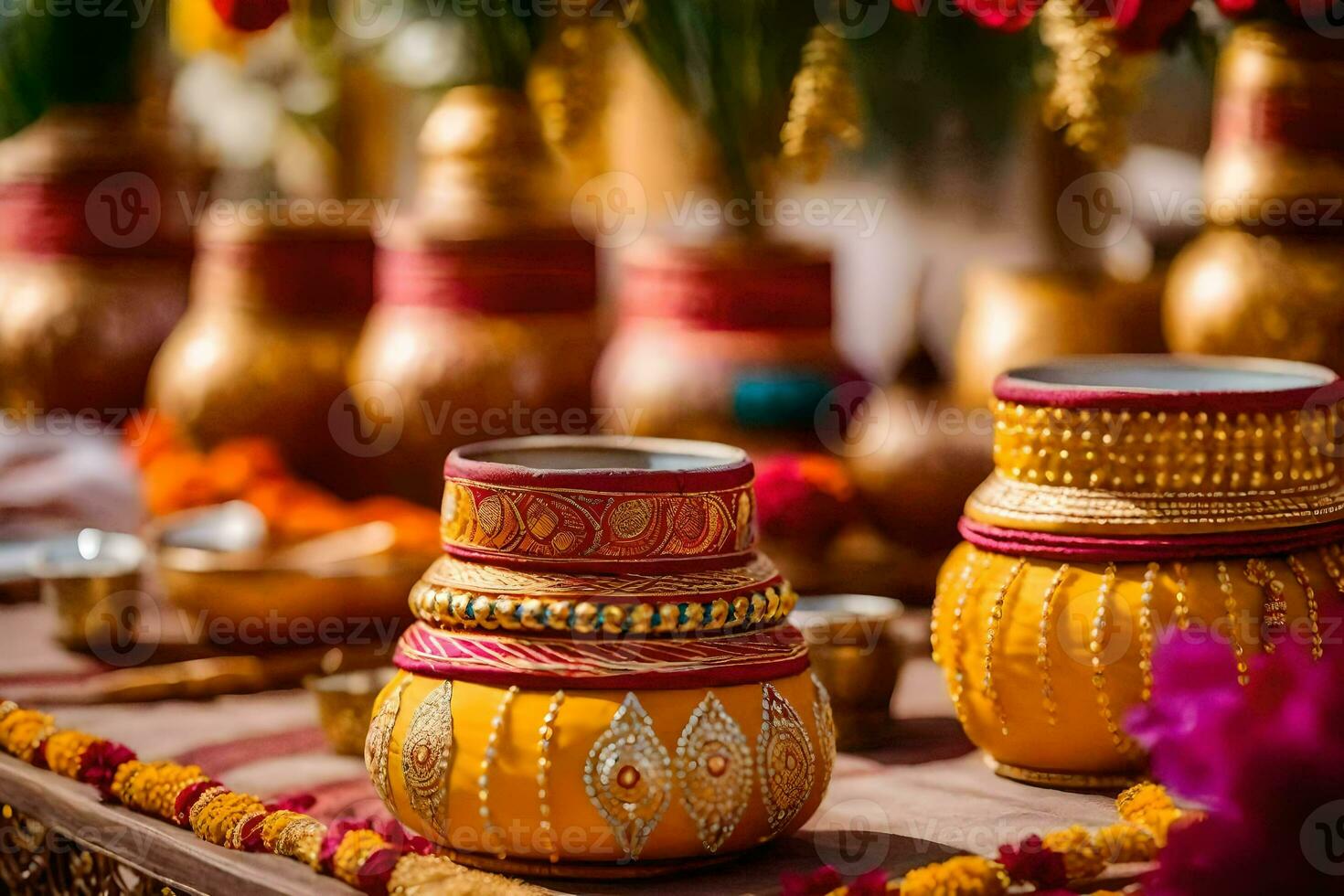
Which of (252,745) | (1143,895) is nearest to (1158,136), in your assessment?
(252,745)

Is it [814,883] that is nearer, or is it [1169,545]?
[814,883]

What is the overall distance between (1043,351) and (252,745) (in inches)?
32.9

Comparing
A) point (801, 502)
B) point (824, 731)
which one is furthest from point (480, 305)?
point (824, 731)

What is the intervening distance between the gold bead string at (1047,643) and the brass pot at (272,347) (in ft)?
3.56

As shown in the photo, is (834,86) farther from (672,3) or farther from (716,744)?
(716,744)

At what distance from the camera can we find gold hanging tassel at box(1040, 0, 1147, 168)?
4.10 feet

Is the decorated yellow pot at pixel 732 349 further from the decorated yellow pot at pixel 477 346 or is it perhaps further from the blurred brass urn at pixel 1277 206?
the blurred brass urn at pixel 1277 206

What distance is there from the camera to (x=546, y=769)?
3.06 feet

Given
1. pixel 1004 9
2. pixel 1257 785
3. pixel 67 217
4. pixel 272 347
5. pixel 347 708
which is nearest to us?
pixel 1257 785

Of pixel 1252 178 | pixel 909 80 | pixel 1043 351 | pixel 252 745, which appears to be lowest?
pixel 252 745

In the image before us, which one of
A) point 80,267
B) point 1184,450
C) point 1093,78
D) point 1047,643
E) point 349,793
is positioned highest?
point 1093,78

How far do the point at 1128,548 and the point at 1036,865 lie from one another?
22 cm

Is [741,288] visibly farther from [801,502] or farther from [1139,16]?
[1139,16]

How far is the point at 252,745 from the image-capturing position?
1.31m
